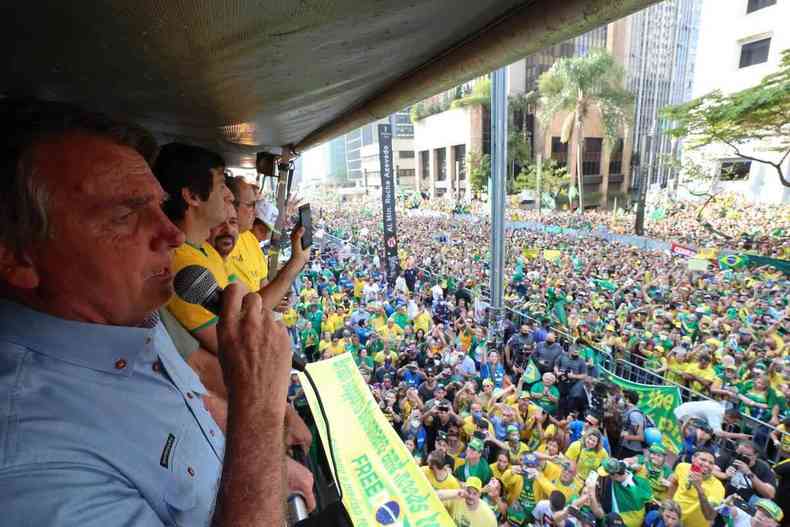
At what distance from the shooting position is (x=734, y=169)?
2397 cm

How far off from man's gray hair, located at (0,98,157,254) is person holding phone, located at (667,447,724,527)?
15.5ft

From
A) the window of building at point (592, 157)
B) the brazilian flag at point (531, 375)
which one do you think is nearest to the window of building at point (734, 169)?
the window of building at point (592, 157)

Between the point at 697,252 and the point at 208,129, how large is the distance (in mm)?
14483

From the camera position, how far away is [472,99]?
120 ft

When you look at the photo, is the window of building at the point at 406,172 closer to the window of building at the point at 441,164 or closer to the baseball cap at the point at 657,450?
the window of building at the point at 441,164

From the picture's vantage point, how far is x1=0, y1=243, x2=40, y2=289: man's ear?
75 cm

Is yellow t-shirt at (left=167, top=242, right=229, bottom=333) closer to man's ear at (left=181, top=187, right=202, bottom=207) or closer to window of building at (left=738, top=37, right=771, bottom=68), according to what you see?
man's ear at (left=181, top=187, right=202, bottom=207)

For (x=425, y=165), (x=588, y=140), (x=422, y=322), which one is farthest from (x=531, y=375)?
(x=425, y=165)

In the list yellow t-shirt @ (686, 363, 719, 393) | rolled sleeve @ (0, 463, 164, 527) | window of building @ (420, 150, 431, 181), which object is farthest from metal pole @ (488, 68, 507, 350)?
window of building @ (420, 150, 431, 181)

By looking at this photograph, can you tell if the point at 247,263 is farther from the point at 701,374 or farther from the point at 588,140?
the point at 588,140

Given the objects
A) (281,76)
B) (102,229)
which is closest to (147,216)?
(102,229)

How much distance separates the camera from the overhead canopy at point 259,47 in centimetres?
A: 93

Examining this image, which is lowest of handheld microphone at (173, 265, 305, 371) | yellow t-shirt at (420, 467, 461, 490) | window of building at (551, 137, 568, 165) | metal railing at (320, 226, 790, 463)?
metal railing at (320, 226, 790, 463)

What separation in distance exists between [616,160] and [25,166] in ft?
149
